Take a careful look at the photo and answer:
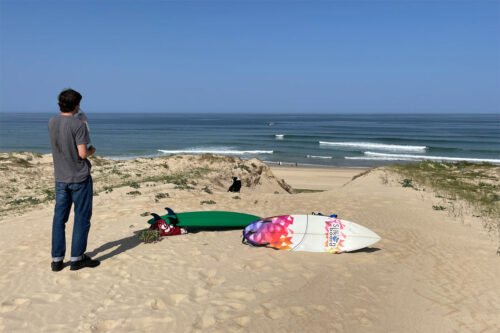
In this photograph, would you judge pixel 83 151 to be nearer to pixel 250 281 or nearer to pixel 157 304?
pixel 157 304

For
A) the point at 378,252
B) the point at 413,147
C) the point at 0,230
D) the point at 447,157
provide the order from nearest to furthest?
the point at 378,252 < the point at 0,230 < the point at 447,157 < the point at 413,147

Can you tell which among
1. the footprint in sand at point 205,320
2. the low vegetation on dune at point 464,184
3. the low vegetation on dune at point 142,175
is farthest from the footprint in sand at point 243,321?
the low vegetation on dune at point 142,175

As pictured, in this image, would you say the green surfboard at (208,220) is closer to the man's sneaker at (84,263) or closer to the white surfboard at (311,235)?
the white surfboard at (311,235)

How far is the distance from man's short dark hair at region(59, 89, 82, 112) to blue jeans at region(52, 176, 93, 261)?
3.46ft

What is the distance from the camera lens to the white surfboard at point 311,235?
22.4 ft

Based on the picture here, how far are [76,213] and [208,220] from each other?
124 inches

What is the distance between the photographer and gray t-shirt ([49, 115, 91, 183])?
525cm

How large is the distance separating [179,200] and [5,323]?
706cm

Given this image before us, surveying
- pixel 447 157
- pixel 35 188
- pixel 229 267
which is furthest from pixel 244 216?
pixel 447 157

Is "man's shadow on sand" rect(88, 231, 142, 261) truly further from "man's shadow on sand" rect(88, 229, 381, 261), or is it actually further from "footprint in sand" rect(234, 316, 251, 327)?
"footprint in sand" rect(234, 316, 251, 327)

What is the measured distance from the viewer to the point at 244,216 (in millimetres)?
8680

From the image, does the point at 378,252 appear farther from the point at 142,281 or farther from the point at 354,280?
the point at 142,281

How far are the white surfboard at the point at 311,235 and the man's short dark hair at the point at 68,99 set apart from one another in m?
3.78

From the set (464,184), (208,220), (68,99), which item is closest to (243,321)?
(68,99)
